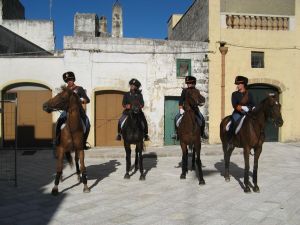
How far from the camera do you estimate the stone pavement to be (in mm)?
6316

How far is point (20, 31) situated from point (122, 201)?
873 inches

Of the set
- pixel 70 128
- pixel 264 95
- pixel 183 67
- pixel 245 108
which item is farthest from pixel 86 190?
pixel 264 95

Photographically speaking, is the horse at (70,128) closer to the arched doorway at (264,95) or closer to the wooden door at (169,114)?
the wooden door at (169,114)

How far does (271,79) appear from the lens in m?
18.2

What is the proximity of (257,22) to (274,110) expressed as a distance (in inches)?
464

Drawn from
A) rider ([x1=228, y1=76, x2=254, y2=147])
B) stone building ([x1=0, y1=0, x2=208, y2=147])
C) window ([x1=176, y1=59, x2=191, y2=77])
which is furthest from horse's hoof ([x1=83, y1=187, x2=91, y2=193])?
window ([x1=176, y1=59, x2=191, y2=77])

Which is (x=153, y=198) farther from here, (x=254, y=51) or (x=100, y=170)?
(x=254, y=51)

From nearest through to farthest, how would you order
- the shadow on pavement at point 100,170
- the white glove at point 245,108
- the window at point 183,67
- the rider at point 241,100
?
the white glove at point 245,108, the rider at point 241,100, the shadow on pavement at point 100,170, the window at point 183,67

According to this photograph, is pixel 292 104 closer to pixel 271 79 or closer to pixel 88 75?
pixel 271 79

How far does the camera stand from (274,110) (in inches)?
305

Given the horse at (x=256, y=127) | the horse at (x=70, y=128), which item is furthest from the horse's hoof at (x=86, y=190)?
the horse at (x=256, y=127)

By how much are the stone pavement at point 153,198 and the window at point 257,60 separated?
743 centimetres

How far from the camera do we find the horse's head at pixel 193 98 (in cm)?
865

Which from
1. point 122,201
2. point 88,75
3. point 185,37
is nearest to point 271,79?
point 185,37
